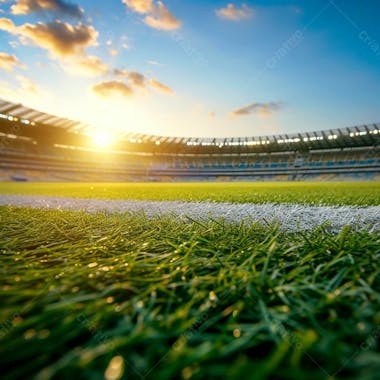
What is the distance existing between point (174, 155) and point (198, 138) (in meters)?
9.71

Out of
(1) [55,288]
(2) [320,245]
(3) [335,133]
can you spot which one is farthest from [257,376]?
(3) [335,133]

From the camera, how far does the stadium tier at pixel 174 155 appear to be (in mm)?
42250

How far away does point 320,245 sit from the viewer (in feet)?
4.23

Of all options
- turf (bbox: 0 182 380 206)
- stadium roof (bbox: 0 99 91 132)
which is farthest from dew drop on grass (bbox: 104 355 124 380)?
stadium roof (bbox: 0 99 91 132)

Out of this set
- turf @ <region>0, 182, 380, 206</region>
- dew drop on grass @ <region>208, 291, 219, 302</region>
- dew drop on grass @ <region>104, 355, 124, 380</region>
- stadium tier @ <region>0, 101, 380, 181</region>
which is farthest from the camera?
stadium tier @ <region>0, 101, 380, 181</region>

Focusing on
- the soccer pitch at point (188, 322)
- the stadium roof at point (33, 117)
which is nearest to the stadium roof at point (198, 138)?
the stadium roof at point (33, 117)

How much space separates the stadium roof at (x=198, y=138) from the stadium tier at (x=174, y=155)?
12 centimetres

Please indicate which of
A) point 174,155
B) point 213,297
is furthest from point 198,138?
point 213,297

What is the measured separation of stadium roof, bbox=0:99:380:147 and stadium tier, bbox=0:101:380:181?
12 centimetres

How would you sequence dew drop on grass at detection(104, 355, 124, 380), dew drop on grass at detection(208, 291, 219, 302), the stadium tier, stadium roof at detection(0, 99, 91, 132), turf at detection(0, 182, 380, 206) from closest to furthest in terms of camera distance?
1. dew drop on grass at detection(104, 355, 124, 380)
2. dew drop on grass at detection(208, 291, 219, 302)
3. turf at detection(0, 182, 380, 206)
4. stadium roof at detection(0, 99, 91, 132)
5. the stadium tier

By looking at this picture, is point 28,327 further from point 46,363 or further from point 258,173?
point 258,173

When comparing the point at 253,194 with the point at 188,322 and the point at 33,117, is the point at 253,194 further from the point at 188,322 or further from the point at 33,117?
the point at 33,117

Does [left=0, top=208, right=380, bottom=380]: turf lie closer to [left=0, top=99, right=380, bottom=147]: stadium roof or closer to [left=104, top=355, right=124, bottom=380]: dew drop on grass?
[left=104, top=355, right=124, bottom=380]: dew drop on grass

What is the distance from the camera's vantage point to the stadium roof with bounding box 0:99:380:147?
34656 mm
